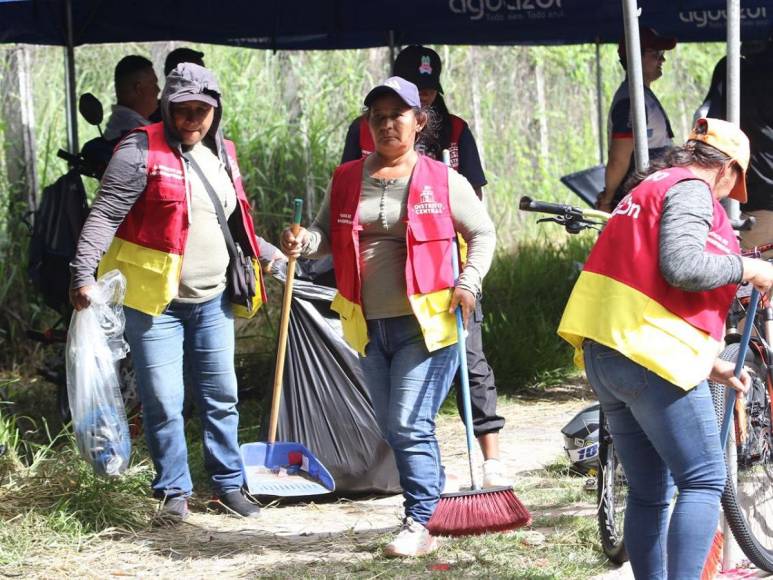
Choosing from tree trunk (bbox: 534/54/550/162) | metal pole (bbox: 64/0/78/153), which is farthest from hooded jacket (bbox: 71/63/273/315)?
tree trunk (bbox: 534/54/550/162)

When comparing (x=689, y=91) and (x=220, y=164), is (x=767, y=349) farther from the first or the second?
(x=689, y=91)

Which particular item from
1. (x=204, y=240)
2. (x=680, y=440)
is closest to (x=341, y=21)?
(x=204, y=240)

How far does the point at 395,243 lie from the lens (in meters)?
4.53

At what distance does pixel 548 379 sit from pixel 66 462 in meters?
3.50

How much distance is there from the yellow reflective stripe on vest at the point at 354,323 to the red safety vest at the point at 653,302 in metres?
1.22

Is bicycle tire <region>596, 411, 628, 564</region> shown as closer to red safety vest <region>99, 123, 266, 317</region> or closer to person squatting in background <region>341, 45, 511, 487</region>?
person squatting in background <region>341, 45, 511, 487</region>

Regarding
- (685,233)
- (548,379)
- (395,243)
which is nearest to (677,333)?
(685,233)

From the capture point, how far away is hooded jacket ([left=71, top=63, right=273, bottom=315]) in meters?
4.83

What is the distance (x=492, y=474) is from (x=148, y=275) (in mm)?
1700

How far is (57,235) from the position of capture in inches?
253

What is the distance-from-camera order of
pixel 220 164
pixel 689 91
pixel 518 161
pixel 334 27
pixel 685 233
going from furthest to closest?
pixel 689 91 → pixel 518 161 → pixel 334 27 → pixel 220 164 → pixel 685 233

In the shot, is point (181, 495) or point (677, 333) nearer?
point (677, 333)

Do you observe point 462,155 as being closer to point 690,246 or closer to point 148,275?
point 148,275

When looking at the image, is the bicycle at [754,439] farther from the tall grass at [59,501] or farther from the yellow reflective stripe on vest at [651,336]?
the tall grass at [59,501]
